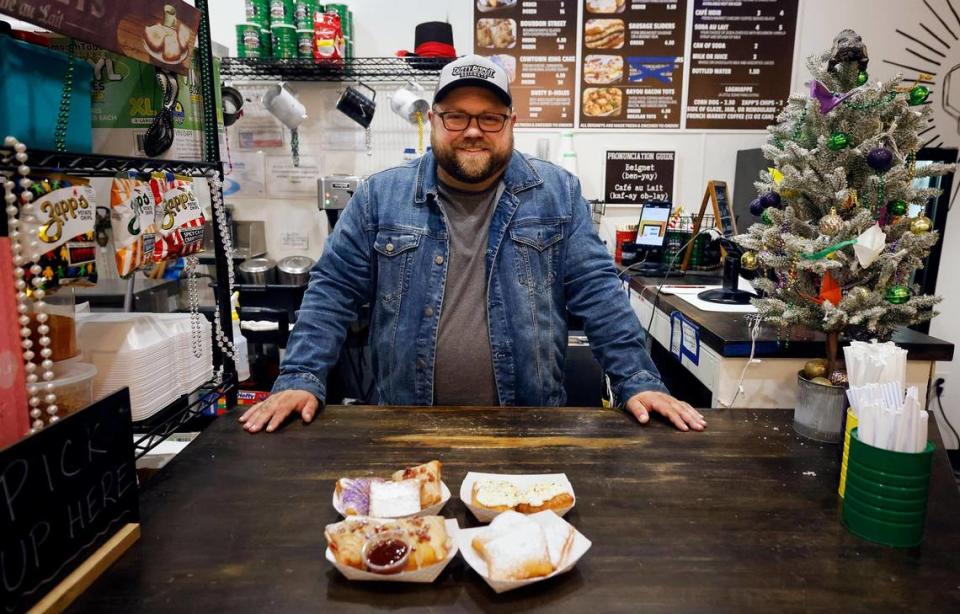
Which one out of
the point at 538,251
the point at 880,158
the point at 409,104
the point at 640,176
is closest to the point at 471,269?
the point at 538,251

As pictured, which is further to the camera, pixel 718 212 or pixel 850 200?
pixel 718 212

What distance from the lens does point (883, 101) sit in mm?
1480

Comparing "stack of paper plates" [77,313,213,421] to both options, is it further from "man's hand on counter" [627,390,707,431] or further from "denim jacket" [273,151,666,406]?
"man's hand on counter" [627,390,707,431]

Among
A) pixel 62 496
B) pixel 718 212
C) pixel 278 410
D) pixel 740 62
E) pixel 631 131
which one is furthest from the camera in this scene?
pixel 631 131

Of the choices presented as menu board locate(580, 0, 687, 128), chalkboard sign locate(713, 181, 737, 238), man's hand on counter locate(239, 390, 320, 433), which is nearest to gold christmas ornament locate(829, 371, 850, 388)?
man's hand on counter locate(239, 390, 320, 433)

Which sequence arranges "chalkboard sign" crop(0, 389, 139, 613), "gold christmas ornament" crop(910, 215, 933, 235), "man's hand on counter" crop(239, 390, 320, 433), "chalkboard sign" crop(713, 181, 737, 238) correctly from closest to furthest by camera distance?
1. "chalkboard sign" crop(0, 389, 139, 613)
2. "man's hand on counter" crop(239, 390, 320, 433)
3. "gold christmas ornament" crop(910, 215, 933, 235)
4. "chalkboard sign" crop(713, 181, 737, 238)

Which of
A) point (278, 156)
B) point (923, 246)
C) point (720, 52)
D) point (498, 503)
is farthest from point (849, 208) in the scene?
point (278, 156)

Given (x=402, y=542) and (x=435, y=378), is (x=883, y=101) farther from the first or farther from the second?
(x=402, y=542)

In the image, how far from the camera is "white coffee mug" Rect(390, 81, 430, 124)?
339 cm

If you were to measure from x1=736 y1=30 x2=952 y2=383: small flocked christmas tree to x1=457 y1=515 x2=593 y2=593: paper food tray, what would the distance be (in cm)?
89

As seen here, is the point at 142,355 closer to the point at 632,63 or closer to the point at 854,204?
the point at 854,204

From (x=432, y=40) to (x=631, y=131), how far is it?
1.26 metres

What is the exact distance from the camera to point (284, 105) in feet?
11.1

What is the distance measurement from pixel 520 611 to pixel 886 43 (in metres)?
3.94
